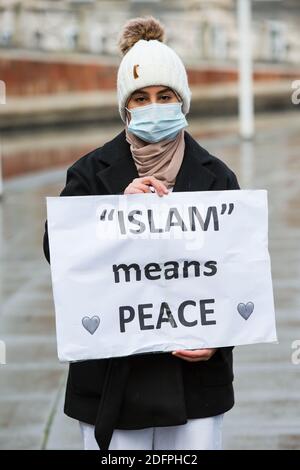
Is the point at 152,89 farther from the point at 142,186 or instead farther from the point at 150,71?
the point at 142,186

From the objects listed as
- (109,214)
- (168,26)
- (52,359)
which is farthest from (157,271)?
(168,26)

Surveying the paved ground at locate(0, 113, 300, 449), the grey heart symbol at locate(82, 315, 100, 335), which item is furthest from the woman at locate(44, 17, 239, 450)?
the paved ground at locate(0, 113, 300, 449)

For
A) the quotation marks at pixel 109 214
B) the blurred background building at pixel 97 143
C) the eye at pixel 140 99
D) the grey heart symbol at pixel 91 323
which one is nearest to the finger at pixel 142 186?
the quotation marks at pixel 109 214

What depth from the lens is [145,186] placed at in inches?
138

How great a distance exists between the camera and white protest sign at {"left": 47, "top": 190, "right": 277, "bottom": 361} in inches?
139

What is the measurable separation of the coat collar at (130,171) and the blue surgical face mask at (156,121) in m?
0.10

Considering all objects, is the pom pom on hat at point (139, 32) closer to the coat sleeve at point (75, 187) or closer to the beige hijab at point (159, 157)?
the beige hijab at point (159, 157)

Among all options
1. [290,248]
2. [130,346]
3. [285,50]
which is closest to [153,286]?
[130,346]

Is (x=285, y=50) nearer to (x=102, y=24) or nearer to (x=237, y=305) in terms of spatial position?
(x=102, y=24)

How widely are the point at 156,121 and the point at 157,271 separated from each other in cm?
46

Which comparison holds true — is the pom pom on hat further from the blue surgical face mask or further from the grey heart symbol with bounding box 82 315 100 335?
the grey heart symbol with bounding box 82 315 100 335

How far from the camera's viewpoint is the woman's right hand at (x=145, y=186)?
3.49 meters

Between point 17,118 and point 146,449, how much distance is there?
102ft
